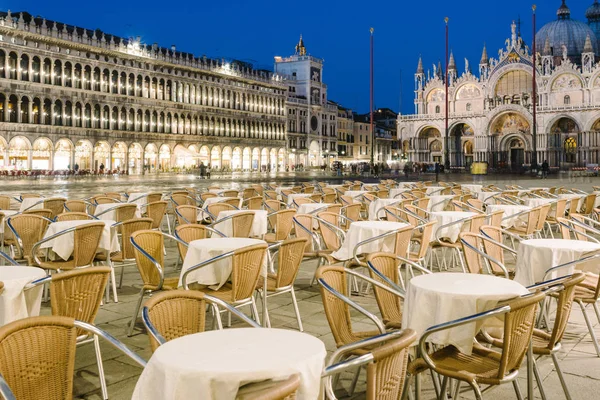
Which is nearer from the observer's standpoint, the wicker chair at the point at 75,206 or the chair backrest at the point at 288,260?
the chair backrest at the point at 288,260

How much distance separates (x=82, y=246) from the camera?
6070mm

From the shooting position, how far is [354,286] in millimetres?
7254

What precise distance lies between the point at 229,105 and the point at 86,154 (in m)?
21.2

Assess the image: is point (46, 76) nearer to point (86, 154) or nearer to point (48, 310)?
point (86, 154)

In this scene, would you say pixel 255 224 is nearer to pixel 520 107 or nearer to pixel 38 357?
pixel 38 357

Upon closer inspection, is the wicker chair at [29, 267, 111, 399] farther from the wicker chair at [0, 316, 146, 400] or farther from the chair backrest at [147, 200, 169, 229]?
the chair backrest at [147, 200, 169, 229]

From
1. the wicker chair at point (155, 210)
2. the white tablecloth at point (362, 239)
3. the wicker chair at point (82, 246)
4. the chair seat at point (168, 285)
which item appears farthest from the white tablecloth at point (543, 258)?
the wicker chair at point (155, 210)

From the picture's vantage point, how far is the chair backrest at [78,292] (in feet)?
12.4

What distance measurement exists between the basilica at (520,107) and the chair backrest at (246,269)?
52.9 meters

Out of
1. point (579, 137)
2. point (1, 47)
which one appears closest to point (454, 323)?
point (1, 47)

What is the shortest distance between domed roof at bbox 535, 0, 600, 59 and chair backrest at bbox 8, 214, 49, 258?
69.1 meters

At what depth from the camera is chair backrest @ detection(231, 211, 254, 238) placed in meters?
7.59

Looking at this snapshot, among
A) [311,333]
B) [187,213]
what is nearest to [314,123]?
[187,213]

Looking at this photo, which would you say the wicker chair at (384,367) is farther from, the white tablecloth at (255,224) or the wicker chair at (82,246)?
the white tablecloth at (255,224)
